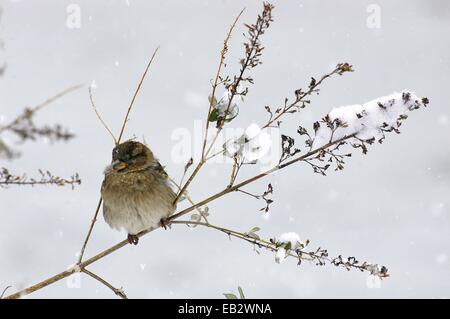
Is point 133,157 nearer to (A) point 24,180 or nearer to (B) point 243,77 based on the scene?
(B) point 243,77

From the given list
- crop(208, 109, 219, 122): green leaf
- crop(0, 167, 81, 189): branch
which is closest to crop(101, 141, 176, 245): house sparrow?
crop(208, 109, 219, 122): green leaf

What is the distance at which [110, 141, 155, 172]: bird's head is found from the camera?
2.08 metres

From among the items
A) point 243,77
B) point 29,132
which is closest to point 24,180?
point 29,132

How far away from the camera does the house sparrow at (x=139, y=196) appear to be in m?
2.32

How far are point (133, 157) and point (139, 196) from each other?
24cm

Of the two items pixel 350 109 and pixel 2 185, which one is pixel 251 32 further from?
pixel 2 185

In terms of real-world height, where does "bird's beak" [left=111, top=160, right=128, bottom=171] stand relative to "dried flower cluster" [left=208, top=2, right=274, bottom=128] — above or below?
above

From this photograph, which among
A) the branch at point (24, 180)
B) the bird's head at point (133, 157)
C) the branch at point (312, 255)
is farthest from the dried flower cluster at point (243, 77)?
the bird's head at point (133, 157)

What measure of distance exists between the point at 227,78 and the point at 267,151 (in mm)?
172

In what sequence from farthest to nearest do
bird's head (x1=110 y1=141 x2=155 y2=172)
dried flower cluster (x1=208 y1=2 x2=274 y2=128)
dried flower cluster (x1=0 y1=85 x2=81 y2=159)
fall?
bird's head (x1=110 y1=141 x2=155 y2=172) → dried flower cluster (x1=208 y1=2 x2=274 y2=128) → dried flower cluster (x1=0 y1=85 x2=81 y2=159)

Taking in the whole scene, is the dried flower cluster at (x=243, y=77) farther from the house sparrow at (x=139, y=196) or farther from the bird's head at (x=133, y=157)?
the house sparrow at (x=139, y=196)

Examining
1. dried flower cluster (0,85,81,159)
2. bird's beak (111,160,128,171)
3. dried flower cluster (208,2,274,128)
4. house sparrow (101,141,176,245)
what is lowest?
dried flower cluster (0,85,81,159)

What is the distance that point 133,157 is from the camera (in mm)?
2209

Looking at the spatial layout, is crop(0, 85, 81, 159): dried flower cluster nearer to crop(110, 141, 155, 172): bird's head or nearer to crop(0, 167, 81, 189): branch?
crop(0, 167, 81, 189): branch
